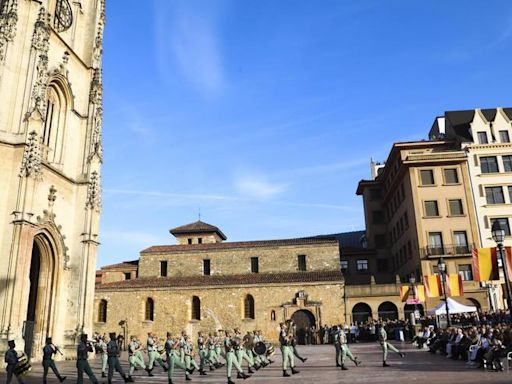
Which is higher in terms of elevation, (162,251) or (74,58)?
(74,58)

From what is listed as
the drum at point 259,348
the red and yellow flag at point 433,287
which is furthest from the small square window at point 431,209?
the drum at point 259,348

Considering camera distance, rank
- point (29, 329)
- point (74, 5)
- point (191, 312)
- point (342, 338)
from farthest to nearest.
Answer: point (191, 312)
point (74, 5)
point (29, 329)
point (342, 338)

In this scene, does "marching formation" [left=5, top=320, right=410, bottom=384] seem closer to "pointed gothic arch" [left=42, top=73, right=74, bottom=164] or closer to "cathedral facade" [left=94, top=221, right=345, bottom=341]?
"pointed gothic arch" [left=42, top=73, right=74, bottom=164]

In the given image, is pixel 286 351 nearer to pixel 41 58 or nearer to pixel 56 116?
pixel 41 58

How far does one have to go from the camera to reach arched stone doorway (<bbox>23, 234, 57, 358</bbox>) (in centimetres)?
2244

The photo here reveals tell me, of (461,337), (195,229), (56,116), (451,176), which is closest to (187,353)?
(461,337)

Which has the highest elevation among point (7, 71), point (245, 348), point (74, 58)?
point (74, 58)

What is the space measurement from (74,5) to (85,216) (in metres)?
13.2

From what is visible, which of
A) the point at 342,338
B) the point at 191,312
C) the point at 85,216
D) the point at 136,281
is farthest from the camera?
the point at 136,281

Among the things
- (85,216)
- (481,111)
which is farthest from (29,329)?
(481,111)

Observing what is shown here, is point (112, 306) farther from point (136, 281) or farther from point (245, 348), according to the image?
point (245, 348)

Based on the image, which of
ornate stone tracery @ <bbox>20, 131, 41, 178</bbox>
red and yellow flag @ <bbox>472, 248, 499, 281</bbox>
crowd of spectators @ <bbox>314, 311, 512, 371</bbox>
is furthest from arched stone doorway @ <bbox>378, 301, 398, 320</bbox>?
ornate stone tracery @ <bbox>20, 131, 41, 178</bbox>

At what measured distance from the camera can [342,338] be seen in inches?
664

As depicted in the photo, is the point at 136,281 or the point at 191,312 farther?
the point at 136,281
